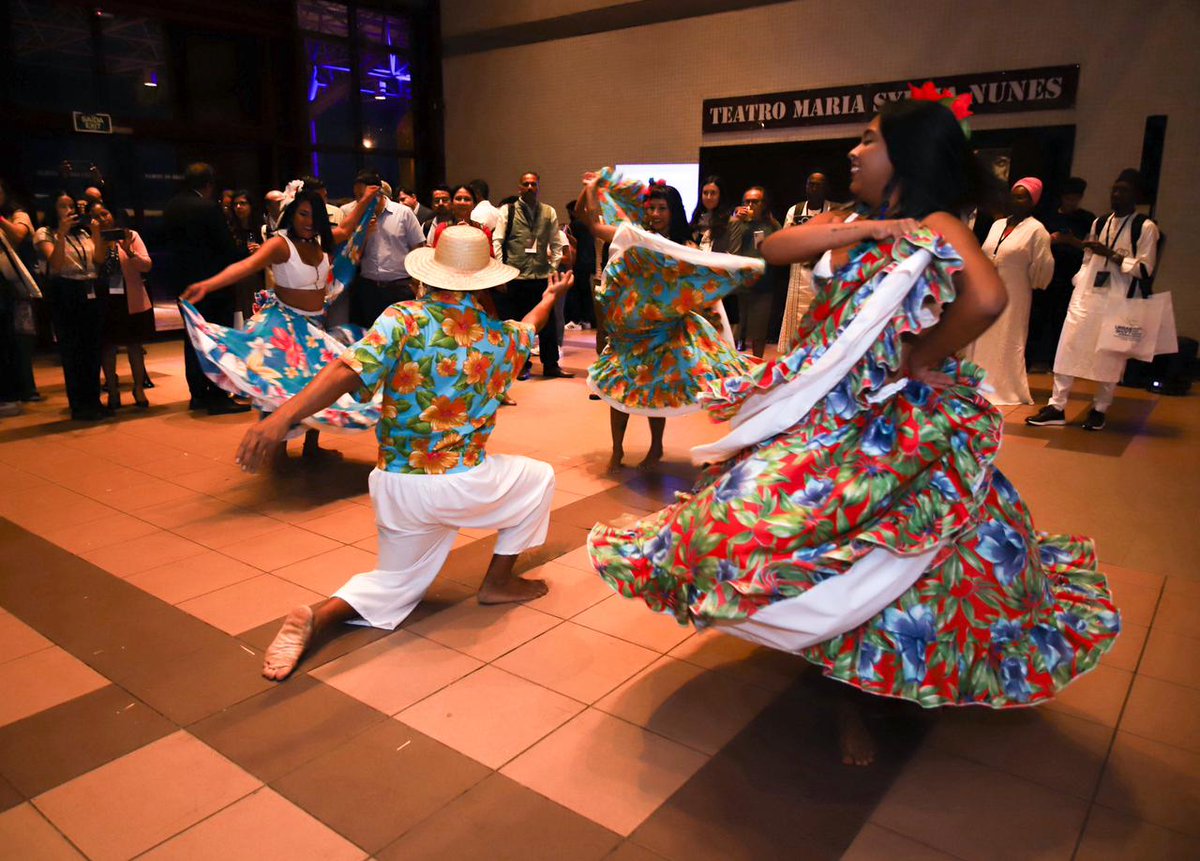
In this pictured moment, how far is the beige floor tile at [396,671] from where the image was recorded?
2.66 m

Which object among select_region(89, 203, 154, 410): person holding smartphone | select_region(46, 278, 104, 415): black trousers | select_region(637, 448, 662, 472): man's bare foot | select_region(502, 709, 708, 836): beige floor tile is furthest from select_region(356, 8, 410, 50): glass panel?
select_region(502, 709, 708, 836): beige floor tile

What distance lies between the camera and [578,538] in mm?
4008

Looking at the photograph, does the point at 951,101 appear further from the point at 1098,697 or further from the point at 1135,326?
the point at 1135,326

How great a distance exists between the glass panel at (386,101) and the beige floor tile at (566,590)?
10535mm

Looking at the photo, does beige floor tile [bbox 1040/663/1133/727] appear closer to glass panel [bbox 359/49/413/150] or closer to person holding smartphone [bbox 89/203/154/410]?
person holding smartphone [bbox 89/203/154/410]

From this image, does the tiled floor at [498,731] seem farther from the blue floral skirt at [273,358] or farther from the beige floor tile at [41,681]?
the blue floral skirt at [273,358]

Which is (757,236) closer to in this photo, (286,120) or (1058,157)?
(1058,157)

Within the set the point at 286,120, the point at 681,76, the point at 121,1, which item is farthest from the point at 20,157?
the point at 681,76

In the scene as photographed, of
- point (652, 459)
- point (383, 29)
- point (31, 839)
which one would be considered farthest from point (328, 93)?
point (31, 839)

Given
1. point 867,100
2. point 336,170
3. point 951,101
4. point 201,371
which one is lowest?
point 201,371

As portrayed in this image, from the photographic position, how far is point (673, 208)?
4.96m

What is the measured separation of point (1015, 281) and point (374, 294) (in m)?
4.93

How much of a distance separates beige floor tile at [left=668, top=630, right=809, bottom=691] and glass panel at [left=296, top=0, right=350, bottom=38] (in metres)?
11.1

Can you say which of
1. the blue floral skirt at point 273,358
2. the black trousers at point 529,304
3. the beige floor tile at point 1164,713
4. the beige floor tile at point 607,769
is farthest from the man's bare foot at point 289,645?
the black trousers at point 529,304
